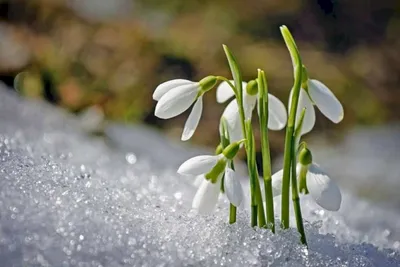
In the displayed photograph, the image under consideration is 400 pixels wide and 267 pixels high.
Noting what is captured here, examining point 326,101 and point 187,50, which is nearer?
point 326,101

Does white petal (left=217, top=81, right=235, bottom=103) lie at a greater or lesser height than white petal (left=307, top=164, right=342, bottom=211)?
greater

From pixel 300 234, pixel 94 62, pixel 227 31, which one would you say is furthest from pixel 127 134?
pixel 300 234

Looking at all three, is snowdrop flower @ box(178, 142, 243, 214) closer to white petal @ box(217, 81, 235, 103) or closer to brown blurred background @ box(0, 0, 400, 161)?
white petal @ box(217, 81, 235, 103)

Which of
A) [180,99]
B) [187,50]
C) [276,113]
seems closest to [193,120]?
[180,99]

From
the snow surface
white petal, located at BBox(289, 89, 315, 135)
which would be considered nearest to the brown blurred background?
the snow surface

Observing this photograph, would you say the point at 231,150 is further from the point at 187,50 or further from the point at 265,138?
the point at 187,50

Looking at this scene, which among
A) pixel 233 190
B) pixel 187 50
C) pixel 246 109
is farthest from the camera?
pixel 187 50
